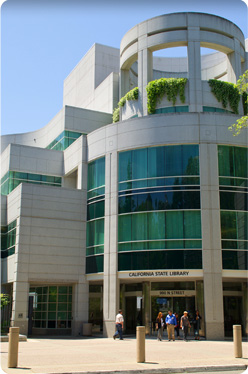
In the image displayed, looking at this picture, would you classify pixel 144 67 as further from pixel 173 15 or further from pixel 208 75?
pixel 208 75

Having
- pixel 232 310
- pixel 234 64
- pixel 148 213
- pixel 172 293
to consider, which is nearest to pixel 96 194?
pixel 148 213

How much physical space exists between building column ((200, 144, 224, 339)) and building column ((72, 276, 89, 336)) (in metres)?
10.2

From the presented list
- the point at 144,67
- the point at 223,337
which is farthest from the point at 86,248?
the point at 144,67

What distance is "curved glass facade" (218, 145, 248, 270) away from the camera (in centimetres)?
3014

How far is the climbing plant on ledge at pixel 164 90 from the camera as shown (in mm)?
35719

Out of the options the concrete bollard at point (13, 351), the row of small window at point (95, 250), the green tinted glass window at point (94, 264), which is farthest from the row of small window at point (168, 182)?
the concrete bollard at point (13, 351)

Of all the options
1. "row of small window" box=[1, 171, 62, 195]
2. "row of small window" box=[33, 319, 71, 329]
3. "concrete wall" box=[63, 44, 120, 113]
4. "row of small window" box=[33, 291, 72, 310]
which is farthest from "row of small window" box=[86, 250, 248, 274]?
"concrete wall" box=[63, 44, 120, 113]

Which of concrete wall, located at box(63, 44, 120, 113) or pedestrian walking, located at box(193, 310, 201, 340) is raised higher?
concrete wall, located at box(63, 44, 120, 113)

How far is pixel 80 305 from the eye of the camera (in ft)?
114

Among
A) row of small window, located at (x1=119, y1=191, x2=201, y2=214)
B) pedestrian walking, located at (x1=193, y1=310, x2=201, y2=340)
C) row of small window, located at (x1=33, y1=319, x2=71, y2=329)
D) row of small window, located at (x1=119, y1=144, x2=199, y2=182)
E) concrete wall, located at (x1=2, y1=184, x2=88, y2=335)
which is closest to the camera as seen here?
pedestrian walking, located at (x1=193, y1=310, x2=201, y2=340)

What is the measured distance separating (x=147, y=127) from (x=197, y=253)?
31.9 feet

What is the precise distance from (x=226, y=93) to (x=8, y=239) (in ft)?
71.6

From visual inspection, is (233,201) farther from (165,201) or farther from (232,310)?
(232,310)

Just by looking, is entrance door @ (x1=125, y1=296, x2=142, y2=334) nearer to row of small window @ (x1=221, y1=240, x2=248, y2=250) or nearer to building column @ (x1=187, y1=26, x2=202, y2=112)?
row of small window @ (x1=221, y1=240, x2=248, y2=250)
